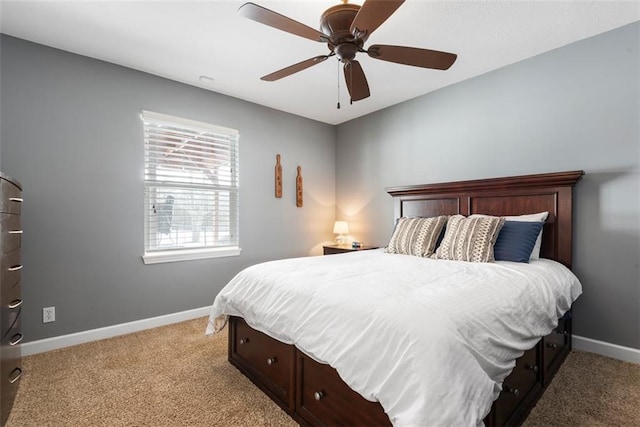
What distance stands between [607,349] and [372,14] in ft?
9.93

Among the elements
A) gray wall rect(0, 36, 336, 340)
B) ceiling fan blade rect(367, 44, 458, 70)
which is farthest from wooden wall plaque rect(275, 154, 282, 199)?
ceiling fan blade rect(367, 44, 458, 70)

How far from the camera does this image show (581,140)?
2.52m

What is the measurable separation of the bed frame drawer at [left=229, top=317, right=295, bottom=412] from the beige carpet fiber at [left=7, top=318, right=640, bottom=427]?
63mm

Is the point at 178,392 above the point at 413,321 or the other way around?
the other way around

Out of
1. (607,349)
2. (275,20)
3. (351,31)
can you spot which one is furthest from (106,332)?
(607,349)

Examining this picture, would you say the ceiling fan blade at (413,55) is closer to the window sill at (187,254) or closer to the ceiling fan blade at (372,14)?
the ceiling fan blade at (372,14)

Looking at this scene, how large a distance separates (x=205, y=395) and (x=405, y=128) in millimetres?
3455

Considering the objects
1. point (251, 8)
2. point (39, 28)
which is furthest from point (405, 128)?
point (39, 28)

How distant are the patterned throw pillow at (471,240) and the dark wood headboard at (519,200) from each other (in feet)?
1.43

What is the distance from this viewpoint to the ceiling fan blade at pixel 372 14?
1.38 m

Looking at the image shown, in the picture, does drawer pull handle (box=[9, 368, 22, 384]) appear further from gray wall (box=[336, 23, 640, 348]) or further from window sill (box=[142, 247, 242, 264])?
gray wall (box=[336, 23, 640, 348])

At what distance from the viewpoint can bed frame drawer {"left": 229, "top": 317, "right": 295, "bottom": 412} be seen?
67.5 inches

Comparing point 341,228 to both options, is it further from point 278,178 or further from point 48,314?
point 48,314

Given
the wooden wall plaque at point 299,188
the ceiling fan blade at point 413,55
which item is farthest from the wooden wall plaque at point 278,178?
the ceiling fan blade at point 413,55
